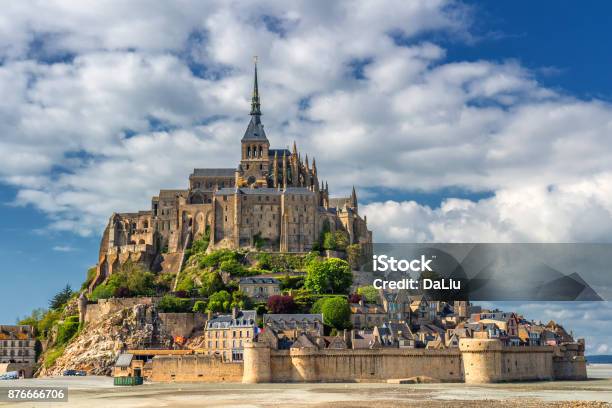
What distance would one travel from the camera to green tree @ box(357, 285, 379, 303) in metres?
93.6

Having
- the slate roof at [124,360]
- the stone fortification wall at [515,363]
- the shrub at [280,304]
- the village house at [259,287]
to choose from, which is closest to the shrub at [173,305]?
the village house at [259,287]

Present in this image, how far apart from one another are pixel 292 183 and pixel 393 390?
179ft

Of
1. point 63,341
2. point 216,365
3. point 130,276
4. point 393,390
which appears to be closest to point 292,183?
point 130,276

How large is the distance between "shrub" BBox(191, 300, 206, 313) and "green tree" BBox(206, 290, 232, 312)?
23.3 inches

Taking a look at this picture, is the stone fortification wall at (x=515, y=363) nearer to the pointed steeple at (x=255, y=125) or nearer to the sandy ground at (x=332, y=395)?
the sandy ground at (x=332, y=395)

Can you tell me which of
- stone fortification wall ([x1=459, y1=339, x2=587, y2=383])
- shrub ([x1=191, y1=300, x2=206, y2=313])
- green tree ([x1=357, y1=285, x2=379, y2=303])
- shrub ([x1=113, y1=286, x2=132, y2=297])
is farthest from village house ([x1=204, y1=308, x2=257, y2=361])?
stone fortification wall ([x1=459, y1=339, x2=587, y2=383])

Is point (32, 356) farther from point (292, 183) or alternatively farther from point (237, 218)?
point (292, 183)

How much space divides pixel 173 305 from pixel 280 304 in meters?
11.2

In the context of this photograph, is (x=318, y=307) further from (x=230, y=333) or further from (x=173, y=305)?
(x=173, y=305)

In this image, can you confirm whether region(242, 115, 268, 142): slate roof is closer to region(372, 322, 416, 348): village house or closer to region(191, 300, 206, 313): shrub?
region(191, 300, 206, 313): shrub

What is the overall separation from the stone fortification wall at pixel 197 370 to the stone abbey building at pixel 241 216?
105 ft

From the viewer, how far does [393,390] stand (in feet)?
212

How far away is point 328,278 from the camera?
95.2 meters

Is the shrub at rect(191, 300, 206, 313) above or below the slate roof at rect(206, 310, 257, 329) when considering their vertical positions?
above
